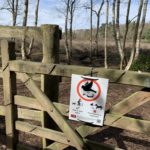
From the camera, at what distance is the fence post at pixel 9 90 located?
4152 millimetres

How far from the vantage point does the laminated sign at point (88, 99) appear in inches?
133

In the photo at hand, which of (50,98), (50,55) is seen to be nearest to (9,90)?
(50,98)

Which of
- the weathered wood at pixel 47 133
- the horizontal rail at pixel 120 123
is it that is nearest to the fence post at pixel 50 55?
the weathered wood at pixel 47 133

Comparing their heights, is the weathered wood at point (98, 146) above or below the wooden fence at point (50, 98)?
below

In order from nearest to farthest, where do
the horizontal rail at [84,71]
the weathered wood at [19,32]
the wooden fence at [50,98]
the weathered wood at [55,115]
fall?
the horizontal rail at [84,71] < the wooden fence at [50,98] < the weathered wood at [55,115] < the weathered wood at [19,32]

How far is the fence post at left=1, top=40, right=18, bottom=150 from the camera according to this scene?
13.6 feet

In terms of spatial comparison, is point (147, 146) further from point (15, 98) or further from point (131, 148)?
Answer: point (15, 98)

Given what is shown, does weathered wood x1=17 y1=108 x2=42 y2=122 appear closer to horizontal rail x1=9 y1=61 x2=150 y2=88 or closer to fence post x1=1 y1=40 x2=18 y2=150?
fence post x1=1 y1=40 x2=18 y2=150

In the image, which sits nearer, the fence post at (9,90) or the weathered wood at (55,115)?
the weathered wood at (55,115)

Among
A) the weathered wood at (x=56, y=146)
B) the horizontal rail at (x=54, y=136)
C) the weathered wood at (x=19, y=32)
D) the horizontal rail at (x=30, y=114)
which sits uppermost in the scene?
the weathered wood at (x=19, y=32)

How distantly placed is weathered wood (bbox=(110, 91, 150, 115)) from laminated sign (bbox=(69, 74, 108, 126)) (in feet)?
0.62

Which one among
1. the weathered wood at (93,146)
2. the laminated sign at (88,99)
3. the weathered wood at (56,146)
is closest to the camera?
the laminated sign at (88,99)

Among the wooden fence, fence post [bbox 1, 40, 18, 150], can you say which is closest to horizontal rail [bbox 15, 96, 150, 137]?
the wooden fence

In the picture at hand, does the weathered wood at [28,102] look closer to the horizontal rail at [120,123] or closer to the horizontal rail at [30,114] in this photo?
the horizontal rail at [30,114]
